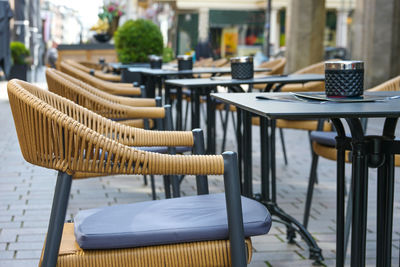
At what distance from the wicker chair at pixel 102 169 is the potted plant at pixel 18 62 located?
530 inches

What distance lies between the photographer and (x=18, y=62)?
1515 centimetres

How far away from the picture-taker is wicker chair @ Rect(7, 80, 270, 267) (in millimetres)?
1631

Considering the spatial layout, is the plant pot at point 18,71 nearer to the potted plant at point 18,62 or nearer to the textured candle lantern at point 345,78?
the potted plant at point 18,62

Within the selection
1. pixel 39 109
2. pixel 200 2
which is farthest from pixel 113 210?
pixel 200 2

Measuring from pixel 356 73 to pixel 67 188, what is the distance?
0.88 m

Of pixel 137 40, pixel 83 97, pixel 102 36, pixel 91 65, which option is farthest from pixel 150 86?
pixel 102 36

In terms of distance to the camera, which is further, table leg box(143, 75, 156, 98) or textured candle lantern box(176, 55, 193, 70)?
table leg box(143, 75, 156, 98)

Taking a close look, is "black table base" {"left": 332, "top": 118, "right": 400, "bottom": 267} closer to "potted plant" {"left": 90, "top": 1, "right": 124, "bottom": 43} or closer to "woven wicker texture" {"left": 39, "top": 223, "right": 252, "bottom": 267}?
"woven wicker texture" {"left": 39, "top": 223, "right": 252, "bottom": 267}

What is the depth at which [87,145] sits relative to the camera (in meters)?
1.75

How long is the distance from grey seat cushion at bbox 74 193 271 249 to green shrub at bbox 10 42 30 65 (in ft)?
44.7

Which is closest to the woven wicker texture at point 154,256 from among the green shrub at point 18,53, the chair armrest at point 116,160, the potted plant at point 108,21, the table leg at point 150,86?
the chair armrest at point 116,160

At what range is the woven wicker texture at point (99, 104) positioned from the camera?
9.79ft

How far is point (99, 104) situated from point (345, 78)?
4.57ft

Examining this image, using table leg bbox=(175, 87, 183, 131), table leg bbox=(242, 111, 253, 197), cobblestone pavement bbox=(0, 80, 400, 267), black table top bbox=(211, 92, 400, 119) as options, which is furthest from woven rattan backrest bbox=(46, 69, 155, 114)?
table leg bbox=(175, 87, 183, 131)
